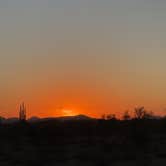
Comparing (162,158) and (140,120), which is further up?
(140,120)

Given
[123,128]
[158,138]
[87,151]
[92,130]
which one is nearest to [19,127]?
[92,130]

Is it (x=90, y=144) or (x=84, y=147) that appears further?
(x=90, y=144)

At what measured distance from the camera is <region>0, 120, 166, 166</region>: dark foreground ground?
32.6 meters

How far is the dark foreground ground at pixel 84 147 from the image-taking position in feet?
107

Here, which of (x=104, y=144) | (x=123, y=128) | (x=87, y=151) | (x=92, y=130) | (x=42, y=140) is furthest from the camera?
(x=92, y=130)

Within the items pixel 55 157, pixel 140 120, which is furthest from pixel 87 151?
pixel 140 120

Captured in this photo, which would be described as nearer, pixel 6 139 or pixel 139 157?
pixel 139 157

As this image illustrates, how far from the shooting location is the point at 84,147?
39.7 metres

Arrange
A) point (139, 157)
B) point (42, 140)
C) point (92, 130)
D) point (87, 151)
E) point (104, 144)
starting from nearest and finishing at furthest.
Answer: point (139, 157), point (87, 151), point (104, 144), point (42, 140), point (92, 130)

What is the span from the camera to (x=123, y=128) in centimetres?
5153

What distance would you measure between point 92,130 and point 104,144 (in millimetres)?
16015

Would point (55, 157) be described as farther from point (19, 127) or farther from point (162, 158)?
point (19, 127)

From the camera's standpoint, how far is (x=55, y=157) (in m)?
34.2

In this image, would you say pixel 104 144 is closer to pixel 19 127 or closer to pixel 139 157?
pixel 139 157
